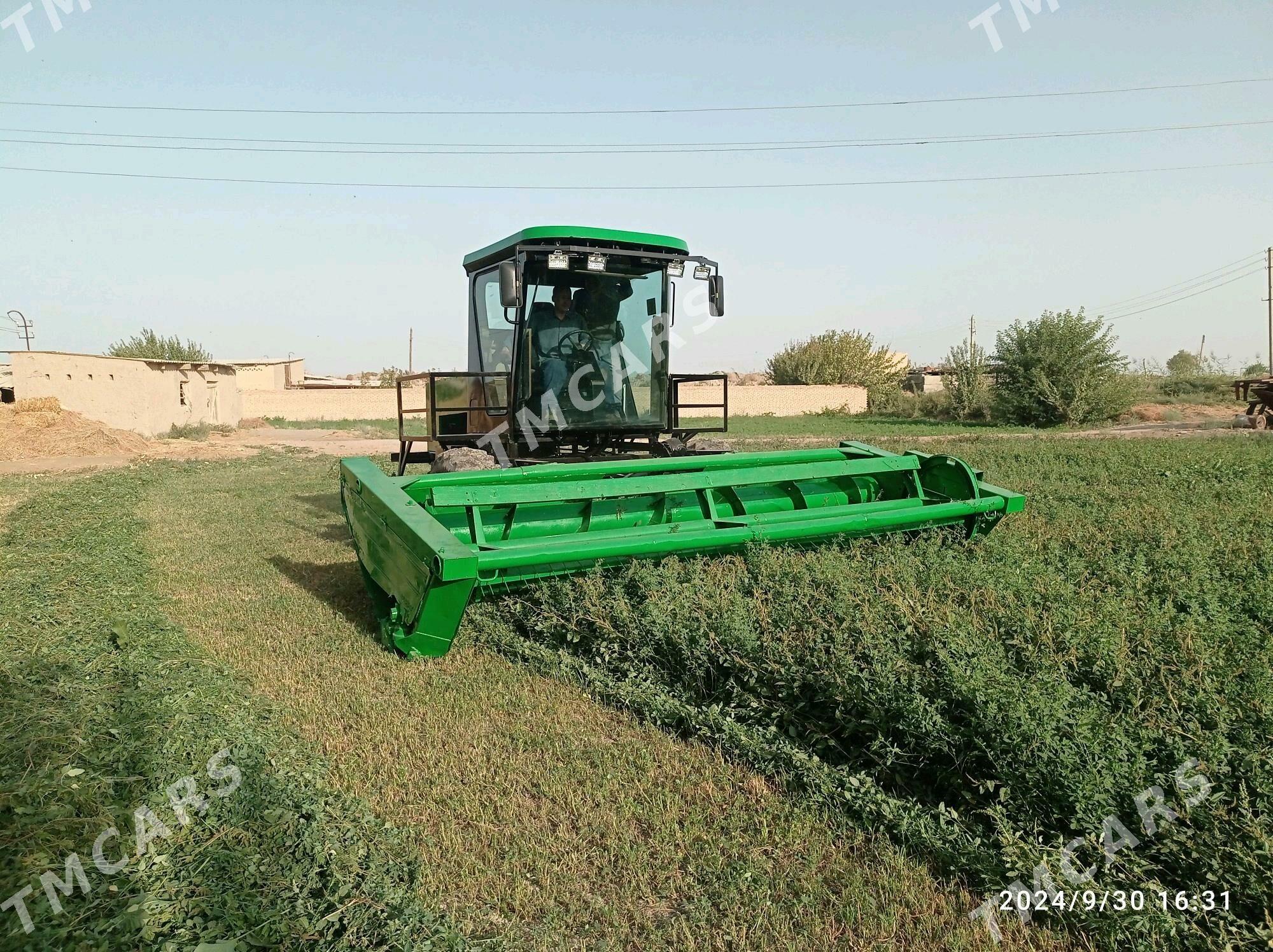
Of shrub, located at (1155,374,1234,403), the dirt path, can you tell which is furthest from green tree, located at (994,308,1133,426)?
shrub, located at (1155,374,1234,403)

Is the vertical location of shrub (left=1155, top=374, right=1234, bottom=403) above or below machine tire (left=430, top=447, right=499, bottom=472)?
above

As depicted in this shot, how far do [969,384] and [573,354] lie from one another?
28403 millimetres

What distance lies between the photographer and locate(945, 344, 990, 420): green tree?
31922 millimetres

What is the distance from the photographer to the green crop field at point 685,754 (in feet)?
7.96

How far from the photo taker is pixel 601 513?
5746mm

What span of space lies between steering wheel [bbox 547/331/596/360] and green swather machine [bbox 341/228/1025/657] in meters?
0.01

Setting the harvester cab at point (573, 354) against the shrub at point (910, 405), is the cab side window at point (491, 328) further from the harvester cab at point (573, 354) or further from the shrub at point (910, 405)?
the shrub at point (910, 405)

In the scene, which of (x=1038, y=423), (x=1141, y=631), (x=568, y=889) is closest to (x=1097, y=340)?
(x=1038, y=423)

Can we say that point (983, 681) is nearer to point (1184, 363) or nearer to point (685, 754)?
point (685, 754)

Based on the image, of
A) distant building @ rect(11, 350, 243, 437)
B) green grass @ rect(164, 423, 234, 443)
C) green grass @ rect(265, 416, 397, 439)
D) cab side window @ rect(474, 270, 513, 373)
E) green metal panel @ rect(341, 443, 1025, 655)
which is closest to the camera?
green metal panel @ rect(341, 443, 1025, 655)

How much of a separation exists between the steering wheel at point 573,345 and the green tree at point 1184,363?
153 ft

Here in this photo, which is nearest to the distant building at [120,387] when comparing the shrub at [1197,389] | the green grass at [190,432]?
the green grass at [190,432]

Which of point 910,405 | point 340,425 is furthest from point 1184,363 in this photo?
point 340,425

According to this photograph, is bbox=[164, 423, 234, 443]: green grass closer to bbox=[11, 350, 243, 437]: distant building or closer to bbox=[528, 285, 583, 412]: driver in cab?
bbox=[11, 350, 243, 437]: distant building
